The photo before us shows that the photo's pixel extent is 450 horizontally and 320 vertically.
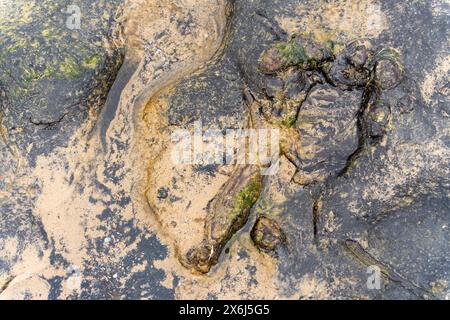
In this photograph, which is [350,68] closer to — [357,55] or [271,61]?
[357,55]

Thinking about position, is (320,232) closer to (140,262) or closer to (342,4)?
(140,262)

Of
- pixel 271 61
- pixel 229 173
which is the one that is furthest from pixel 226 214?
pixel 271 61

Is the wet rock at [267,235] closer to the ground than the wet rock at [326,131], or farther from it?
closer to the ground

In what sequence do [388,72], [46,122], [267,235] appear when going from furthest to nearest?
[46,122]
[267,235]
[388,72]

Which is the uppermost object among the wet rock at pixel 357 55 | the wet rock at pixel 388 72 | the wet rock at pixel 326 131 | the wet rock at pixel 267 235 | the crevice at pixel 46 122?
the wet rock at pixel 357 55

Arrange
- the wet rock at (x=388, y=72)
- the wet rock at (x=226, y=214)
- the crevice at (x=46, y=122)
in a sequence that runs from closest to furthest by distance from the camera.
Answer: the wet rock at (x=388, y=72)
the wet rock at (x=226, y=214)
the crevice at (x=46, y=122)

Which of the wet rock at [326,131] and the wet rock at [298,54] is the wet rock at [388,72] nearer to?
the wet rock at [326,131]

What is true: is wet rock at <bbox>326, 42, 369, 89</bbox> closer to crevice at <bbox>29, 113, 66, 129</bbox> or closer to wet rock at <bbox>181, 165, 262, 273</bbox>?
wet rock at <bbox>181, 165, 262, 273</bbox>

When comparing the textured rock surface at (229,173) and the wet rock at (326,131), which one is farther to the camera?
the wet rock at (326,131)

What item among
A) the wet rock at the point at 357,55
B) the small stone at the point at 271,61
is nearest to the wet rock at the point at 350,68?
the wet rock at the point at 357,55
